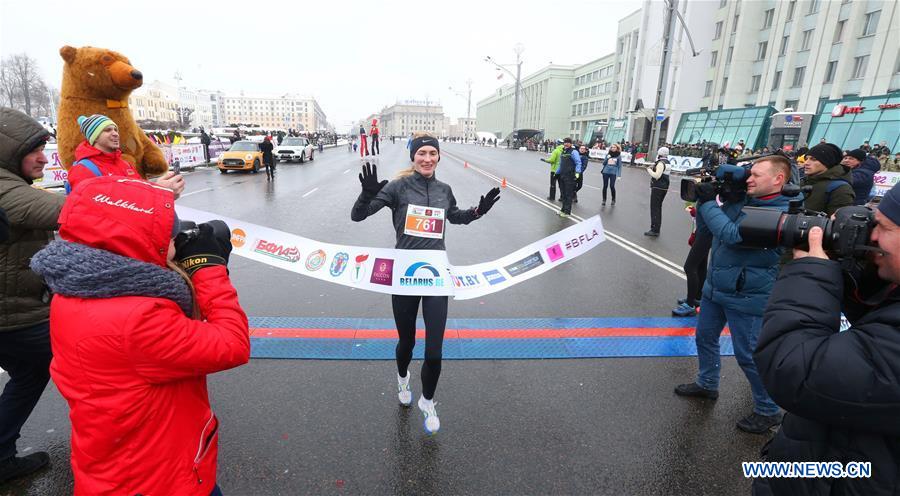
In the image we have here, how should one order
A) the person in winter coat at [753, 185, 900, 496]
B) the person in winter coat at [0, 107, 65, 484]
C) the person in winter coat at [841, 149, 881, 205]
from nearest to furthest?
the person in winter coat at [753, 185, 900, 496], the person in winter coat at [0, 107, 65, 484], the person in winter coat at [841, 149, 881, 205]

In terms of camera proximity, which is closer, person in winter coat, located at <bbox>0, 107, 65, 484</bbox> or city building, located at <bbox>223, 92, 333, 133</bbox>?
person in winter coat, located at <bbox>0, 107, 65, 484</bbox>

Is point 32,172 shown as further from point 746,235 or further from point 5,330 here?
point 746,235

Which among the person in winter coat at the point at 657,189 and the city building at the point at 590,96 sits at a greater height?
the city building at the point at 590,96

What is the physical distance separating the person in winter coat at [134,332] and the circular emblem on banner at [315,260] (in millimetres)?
1894

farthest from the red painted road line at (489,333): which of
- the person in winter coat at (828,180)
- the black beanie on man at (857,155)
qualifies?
the black beanie on man at (857,155)

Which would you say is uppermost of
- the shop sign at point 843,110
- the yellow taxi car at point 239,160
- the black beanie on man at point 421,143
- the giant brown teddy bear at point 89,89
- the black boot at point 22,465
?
the shop sign at point 843,110

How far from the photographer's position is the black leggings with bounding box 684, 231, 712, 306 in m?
5.30

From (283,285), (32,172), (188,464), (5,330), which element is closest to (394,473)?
(188,464)

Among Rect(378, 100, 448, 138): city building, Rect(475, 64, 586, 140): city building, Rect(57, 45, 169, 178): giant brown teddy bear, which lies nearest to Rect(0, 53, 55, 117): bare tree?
Rect(475, 64, 586, 140): city building

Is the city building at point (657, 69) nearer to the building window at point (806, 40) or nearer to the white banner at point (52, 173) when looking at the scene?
the building window at point (806, 40)

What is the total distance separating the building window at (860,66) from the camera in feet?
111

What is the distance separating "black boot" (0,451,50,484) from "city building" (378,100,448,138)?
169 m

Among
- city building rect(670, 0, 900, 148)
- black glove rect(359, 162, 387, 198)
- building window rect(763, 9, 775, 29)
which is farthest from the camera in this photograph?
building window rect(763, 9, 775, 29)

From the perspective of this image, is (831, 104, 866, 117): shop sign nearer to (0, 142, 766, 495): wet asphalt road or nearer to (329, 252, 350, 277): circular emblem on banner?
(0, 142, 766, 495): wet asphalt road
